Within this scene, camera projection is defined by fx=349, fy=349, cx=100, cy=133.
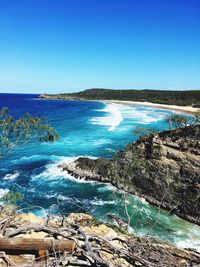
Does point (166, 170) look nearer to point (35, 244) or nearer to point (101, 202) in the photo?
point (101, 202)

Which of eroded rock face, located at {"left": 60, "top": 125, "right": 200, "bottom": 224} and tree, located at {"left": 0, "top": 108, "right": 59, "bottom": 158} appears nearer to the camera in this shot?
tree, located at {"left": 0, "top": 108, "right": 59, "bottom": 158}

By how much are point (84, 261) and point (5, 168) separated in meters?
29.4

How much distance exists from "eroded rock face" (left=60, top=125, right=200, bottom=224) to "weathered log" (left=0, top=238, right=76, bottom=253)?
51.8ft

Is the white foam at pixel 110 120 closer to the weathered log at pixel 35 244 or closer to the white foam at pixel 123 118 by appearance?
the white foam at pixel 123 118

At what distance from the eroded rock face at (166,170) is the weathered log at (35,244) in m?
15.8

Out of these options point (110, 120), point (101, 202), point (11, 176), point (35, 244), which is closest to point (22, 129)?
point (35, 244)

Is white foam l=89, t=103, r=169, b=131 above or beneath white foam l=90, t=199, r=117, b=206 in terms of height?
above

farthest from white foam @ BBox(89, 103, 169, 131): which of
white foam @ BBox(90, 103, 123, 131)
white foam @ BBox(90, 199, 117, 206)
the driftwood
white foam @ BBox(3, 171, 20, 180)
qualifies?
the driftwood

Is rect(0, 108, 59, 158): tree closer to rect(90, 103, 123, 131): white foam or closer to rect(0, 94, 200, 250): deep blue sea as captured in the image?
rect(0, 94, 200, 250): deep blue sea

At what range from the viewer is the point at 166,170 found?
86.1 feet

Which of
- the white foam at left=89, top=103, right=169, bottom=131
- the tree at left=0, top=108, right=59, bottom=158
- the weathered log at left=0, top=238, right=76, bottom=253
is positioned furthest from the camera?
the white foam at left=89, top=103, right=169, bottom=131

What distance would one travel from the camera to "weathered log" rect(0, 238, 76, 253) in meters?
9.12

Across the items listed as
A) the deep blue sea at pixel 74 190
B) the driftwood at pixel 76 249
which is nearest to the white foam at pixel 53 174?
the deep blue sea at pixel 74 190

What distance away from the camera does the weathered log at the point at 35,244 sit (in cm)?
912
